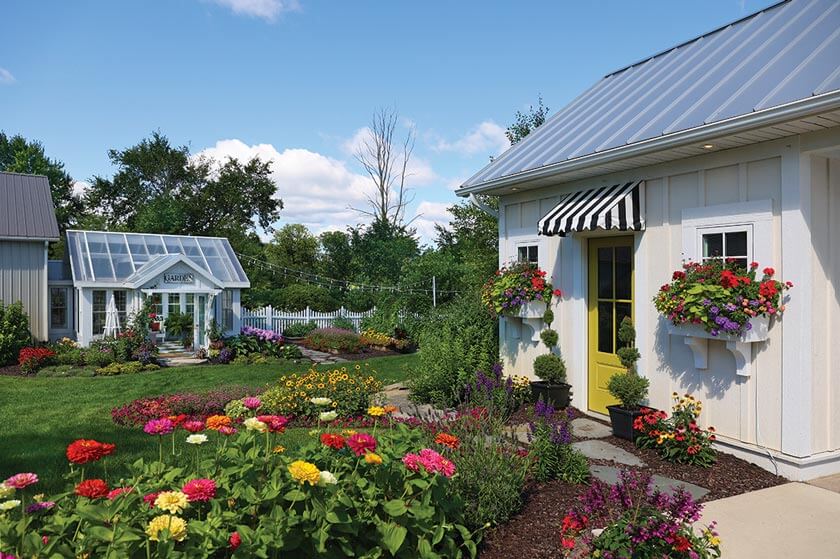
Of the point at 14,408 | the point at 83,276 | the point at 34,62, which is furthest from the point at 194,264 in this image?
the point at 34,62

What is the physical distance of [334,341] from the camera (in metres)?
16.0

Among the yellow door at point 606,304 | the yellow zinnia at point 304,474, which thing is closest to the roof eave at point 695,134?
the yellow door at point 606,304

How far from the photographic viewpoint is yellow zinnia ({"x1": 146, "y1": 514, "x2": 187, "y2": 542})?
2.27 m

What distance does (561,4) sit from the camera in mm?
10945

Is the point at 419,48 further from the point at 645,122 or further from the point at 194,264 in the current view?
the point at 645,122

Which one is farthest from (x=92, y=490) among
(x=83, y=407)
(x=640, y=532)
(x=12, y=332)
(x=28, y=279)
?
(x=28, y=279)

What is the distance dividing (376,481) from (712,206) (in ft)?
15.3

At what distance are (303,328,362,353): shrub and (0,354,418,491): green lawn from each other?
168cm

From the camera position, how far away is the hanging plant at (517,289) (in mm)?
8059

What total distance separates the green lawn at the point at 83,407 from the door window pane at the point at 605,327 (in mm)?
3177

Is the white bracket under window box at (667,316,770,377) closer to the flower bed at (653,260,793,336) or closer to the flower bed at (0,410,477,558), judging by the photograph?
the flower bed at (653,260,793,336)

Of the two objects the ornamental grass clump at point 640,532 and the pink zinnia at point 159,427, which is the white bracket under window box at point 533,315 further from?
the pink zinnia at point 159,427

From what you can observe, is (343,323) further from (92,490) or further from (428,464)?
(92,490)

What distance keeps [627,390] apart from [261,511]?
477cm
